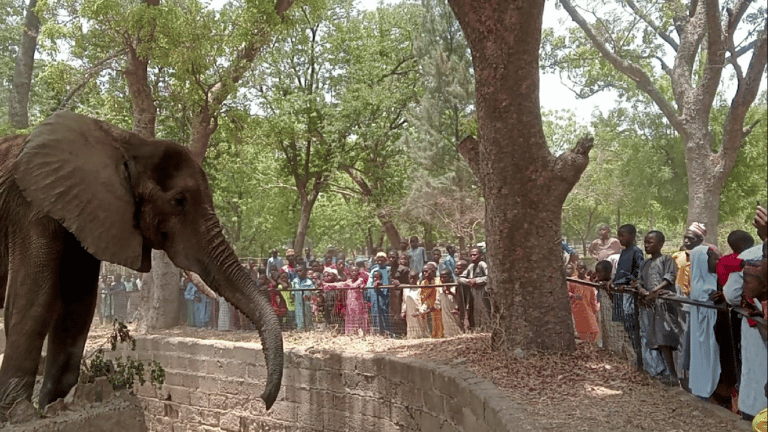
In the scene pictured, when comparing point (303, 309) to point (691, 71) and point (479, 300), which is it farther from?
point (691, 71)

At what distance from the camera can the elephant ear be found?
4.98 metres

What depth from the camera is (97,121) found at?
222 inches

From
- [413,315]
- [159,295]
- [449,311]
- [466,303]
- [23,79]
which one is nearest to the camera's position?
[466,303]

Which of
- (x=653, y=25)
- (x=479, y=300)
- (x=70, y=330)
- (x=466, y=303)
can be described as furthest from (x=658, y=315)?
(x=653, y=25)

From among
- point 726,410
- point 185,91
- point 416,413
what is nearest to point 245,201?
point 185,91

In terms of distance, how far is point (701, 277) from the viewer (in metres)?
5.99

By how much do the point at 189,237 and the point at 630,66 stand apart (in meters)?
13.7

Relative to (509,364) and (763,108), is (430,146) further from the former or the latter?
(763,108)

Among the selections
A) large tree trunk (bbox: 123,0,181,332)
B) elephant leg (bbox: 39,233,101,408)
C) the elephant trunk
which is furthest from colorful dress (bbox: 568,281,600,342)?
large tree trunk (bbox: 123,0,181,332)

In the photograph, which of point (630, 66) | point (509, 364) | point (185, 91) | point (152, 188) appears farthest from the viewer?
point (630, 66)

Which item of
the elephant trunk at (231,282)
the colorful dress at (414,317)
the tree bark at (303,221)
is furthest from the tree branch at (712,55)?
the tree bark at (303,221)

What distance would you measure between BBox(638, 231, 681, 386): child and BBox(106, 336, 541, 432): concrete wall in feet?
5.62

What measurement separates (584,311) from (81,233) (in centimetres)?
695

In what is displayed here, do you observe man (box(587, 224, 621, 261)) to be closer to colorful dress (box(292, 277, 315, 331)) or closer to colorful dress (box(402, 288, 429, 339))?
colorful dress (box(402, 288, 429, 339))
